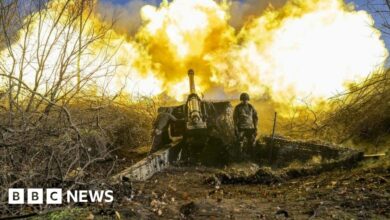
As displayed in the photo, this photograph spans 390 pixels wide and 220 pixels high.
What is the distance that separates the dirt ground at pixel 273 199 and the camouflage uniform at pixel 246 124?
3.89m

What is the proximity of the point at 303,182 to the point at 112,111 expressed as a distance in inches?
326

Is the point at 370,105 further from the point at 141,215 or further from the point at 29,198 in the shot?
the point at 29,198

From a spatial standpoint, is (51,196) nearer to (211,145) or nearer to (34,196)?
(34,196)

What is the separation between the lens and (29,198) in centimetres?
732

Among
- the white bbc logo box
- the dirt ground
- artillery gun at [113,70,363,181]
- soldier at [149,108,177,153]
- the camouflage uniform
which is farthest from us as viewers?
soldier at [149,108,177,153]

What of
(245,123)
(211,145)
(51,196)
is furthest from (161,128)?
(51,196)

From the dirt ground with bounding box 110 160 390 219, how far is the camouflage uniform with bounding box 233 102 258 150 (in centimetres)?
389

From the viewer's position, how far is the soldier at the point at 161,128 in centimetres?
1648

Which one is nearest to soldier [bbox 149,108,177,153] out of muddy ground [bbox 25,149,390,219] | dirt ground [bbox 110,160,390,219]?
muddy ground [bbox 25,149,390,219]

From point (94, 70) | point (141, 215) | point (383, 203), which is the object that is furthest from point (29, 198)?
point (383, 203)

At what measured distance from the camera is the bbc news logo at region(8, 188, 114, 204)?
7.20m

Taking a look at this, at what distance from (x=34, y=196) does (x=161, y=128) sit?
9523 millimetres

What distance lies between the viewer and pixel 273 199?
9875 millimetres

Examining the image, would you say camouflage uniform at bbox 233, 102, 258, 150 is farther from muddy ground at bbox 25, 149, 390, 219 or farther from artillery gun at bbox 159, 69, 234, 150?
muddy ground at bbox 25, 149, 390, 219
